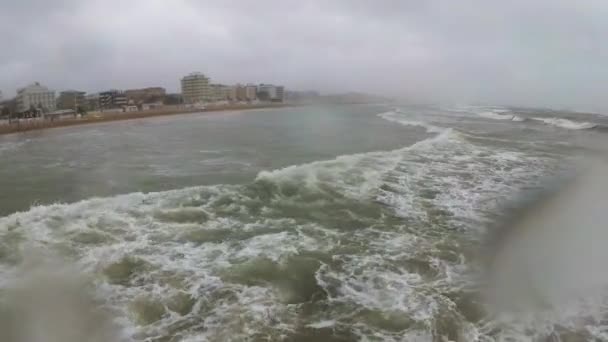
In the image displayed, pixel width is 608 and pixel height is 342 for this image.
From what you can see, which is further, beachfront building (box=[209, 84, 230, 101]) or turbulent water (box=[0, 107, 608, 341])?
beachfront building (box=[209, 84, 230, 101])

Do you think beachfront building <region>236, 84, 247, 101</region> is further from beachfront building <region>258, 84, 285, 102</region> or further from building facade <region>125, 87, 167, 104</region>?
building facade <region>125, 87, 167, 104</region>

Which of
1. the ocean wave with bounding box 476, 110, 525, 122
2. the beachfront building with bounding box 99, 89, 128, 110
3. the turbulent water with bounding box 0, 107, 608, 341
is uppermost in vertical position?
the beachfront building with bounding box 99, 89, 128, 110

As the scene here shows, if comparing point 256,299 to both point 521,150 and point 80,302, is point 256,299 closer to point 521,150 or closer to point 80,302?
point 80,302

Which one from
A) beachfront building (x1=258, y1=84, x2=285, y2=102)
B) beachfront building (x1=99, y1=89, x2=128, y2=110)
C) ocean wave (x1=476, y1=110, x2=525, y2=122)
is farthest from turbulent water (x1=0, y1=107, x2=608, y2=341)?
beachfront building (x1=258, y1=84, x2=285, y2=102)

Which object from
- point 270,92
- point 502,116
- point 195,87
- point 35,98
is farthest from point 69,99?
point 502,116

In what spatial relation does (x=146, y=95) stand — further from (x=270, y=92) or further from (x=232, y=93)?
(x=270, y=92)

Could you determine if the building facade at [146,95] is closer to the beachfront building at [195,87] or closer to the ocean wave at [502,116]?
the beachfront building at [195,87]

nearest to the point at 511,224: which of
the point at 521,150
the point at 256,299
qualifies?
the point at 256,299

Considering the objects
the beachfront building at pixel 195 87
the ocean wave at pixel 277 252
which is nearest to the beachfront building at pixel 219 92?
the beachfront building at pixel 195 87
